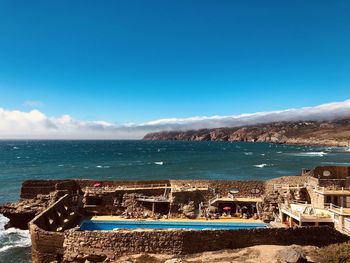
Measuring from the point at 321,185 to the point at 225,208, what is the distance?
890 cm

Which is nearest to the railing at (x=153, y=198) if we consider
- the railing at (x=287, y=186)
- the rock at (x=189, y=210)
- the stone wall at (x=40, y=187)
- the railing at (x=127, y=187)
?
the railing at (x=127, y=187)

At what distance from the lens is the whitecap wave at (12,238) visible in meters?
34.0

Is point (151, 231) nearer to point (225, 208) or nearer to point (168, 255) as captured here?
point (168, 255)

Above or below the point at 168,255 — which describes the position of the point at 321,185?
above

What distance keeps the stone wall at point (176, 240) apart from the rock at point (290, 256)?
2595mm

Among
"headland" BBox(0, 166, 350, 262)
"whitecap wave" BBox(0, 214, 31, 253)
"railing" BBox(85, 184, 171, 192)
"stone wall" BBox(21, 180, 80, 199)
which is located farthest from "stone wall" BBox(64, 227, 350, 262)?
"stone wall" BBox(21, 180, 80, 199)

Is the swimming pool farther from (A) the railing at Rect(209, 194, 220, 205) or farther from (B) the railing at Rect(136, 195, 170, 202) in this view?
(A) the railing at Rect(209, 194, 220, 205)

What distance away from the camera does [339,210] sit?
29219 millimetres

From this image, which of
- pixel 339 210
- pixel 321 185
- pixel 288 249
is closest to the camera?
pixel 288 249

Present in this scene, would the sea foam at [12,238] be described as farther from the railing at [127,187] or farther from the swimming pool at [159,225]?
the railing at [127,187]

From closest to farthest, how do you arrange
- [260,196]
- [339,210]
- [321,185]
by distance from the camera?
[339,210] < [321,185] < [260,196]

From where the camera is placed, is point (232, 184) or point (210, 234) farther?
point (232, 184)

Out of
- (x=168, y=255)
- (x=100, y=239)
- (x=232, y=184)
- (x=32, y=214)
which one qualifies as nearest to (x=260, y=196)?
(x=232, y=184)

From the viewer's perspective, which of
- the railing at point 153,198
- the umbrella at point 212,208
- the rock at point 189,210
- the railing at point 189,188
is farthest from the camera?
the railing at point 189,188
